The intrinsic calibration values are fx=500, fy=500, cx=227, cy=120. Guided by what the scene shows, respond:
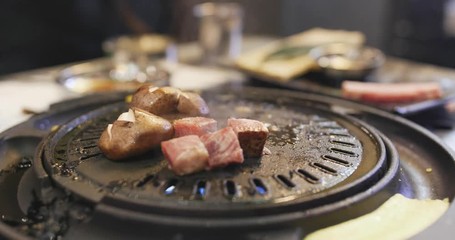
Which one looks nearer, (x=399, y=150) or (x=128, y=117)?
(x=128, y=117)

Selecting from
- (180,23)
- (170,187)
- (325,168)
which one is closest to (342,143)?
(325,168)

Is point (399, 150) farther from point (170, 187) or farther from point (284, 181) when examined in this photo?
point (170, 187)

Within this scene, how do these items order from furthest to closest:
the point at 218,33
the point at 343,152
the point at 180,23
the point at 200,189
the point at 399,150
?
the point at 180,23 → the point at 218,33 → the point at 399,150 → the point at 343,152 → the point at 200,189

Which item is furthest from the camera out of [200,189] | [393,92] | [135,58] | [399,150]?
[135,58]

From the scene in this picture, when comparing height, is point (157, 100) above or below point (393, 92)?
above

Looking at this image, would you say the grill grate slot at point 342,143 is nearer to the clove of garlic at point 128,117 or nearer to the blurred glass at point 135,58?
the clove of garlic at point 128,117

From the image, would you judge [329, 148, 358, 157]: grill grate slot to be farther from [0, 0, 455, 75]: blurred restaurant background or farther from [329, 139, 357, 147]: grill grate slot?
[0, 0, 455, 75]: blurred restaurant background
